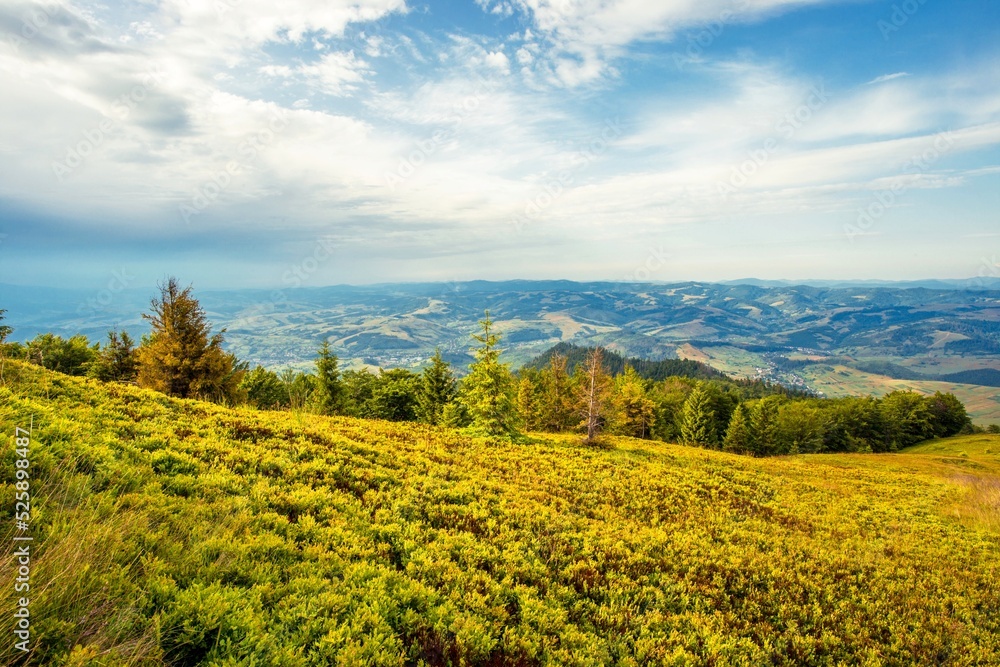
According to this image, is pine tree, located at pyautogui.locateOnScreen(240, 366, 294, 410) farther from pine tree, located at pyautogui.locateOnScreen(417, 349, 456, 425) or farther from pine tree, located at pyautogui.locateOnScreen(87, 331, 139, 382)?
pine tree, located at pyautogui.locateOnScreen(417, 349, 456, 425)

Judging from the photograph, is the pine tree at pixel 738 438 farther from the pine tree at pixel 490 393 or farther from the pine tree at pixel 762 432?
the pine tree at pixel 490 393

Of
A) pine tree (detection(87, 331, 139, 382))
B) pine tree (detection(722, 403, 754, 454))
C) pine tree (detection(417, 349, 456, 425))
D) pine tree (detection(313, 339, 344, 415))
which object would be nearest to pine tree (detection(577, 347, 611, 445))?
pine tree (detection(417, 349, 456, 425))

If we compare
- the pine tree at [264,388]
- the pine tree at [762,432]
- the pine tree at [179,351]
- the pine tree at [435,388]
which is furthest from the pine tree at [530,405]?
the pine tree at [179,351]

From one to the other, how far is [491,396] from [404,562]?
21.2 m

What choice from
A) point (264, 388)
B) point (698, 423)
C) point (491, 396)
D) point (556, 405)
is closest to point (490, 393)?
point (491, 396)

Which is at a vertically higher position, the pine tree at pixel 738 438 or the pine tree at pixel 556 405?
the pine tree at pixel 556 405

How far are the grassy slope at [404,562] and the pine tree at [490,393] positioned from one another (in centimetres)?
1079

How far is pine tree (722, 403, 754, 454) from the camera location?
266 feet

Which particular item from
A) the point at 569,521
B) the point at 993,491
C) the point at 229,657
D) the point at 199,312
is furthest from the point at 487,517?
the point at 993,491

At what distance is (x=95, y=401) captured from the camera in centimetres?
1323

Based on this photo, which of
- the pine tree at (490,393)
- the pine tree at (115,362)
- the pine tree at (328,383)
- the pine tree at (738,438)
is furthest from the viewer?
the pine tree at (738,438)

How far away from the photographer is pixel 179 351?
31094 millimetres

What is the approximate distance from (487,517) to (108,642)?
8.73 meters

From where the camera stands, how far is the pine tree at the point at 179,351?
30.8 meters
